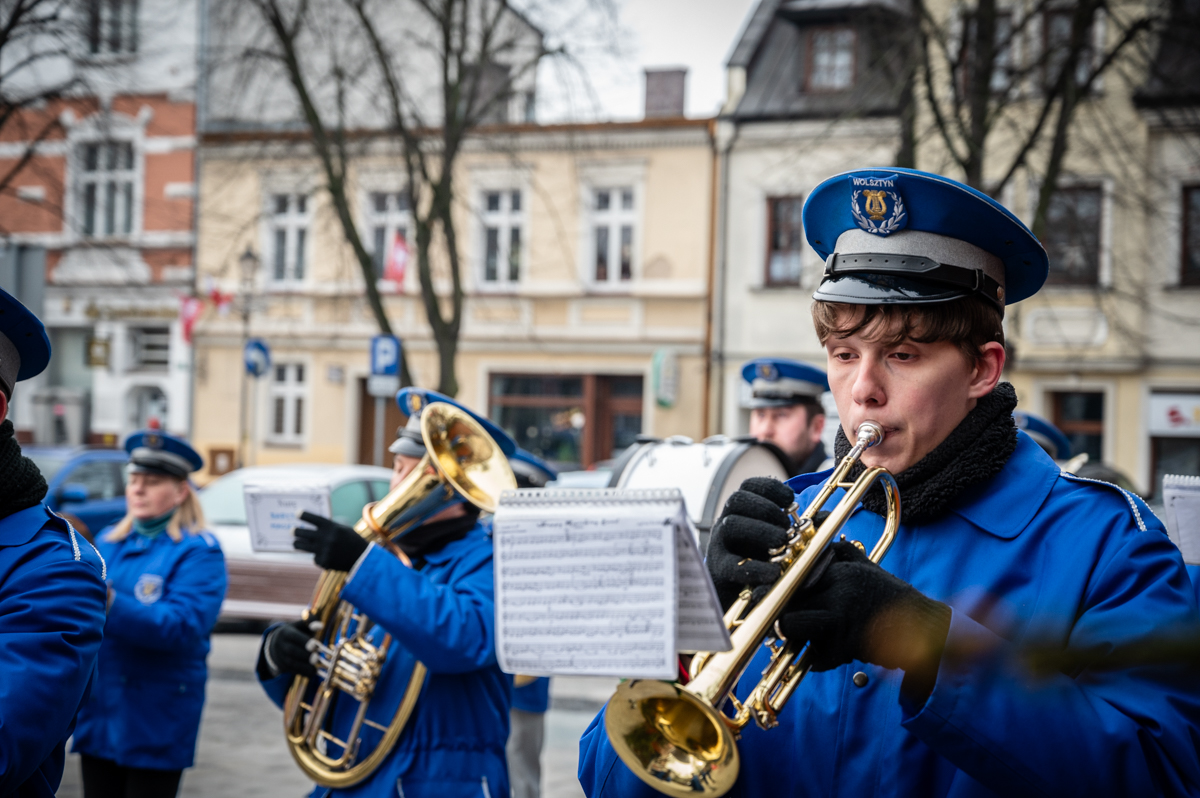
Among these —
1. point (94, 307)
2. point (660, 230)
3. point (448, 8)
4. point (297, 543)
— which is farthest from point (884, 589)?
point (94, 307)

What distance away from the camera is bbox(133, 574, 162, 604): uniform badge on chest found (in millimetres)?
4445

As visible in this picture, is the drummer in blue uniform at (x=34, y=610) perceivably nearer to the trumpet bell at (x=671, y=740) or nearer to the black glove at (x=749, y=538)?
the trumpet bell at (x=671, y=740)

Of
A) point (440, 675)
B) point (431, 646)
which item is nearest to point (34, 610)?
point (431, 646)

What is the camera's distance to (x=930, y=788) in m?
1.62

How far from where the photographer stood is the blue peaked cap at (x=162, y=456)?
15.9ft

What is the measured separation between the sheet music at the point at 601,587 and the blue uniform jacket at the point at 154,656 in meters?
3.19

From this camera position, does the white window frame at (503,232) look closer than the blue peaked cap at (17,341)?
No

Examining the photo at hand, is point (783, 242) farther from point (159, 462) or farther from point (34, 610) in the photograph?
point (34, 610)

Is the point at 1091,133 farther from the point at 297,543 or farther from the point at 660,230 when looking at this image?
the point at 297,543

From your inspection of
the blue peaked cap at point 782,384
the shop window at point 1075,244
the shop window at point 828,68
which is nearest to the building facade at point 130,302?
the shop window at point 828,68

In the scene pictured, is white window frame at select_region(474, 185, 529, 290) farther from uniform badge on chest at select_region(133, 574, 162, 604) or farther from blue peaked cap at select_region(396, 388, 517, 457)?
blue peaked cap at select_region(396, 388, 517, 457)

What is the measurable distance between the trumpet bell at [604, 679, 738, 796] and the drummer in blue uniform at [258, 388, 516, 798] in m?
1.65

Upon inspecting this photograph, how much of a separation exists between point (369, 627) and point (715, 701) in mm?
2195

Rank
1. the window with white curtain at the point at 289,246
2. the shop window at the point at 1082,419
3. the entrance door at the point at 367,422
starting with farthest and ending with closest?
the window with white curtain at the point at 289,246
the entrance door at the point at 367,422
the shop window at the point at 1082,419
